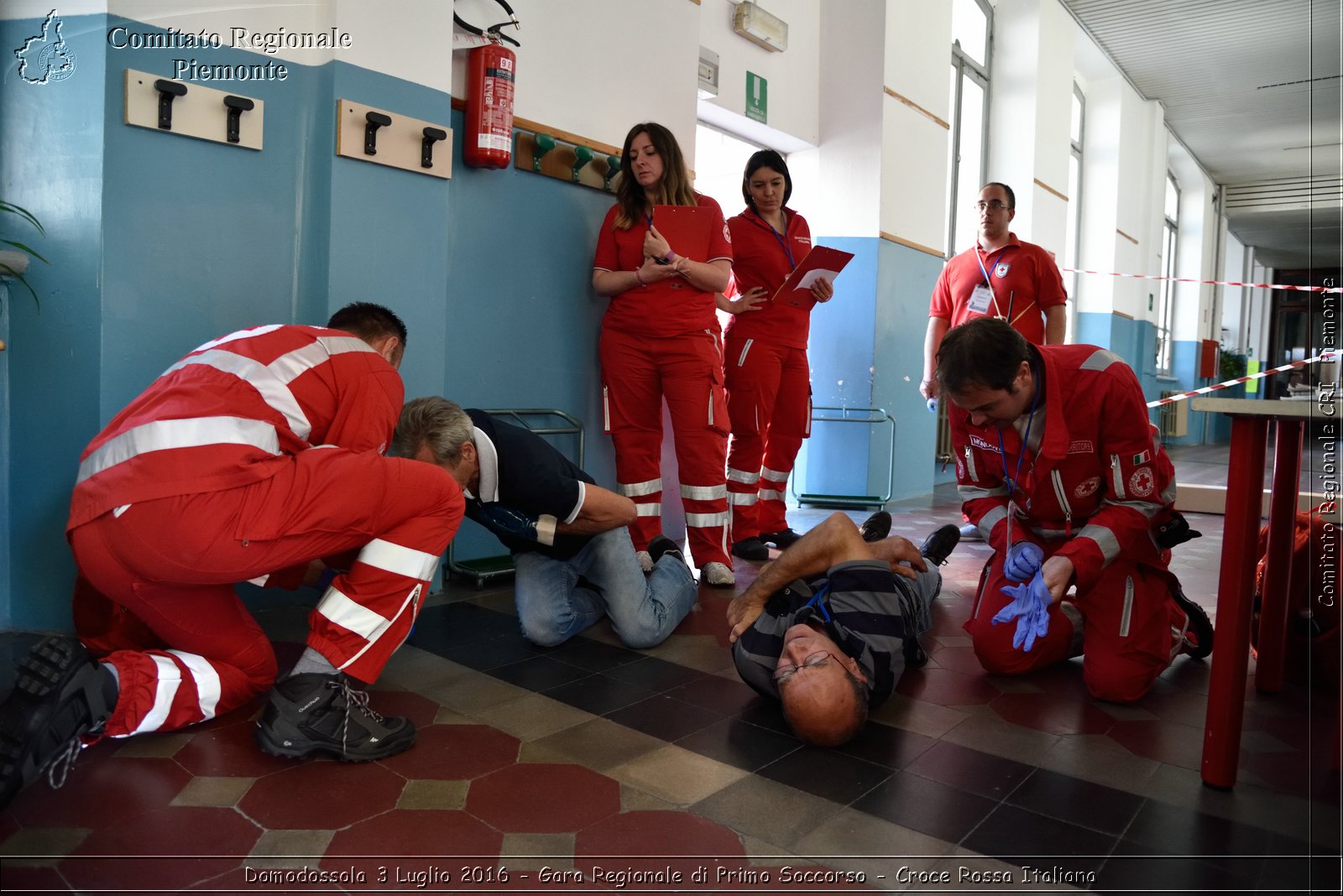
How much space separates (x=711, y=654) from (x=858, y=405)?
12.1 feet

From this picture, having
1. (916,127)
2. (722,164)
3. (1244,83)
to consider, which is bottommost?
(722,164)

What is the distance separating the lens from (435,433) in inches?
88.0

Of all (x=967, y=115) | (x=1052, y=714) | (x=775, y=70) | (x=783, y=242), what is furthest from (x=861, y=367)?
(x=1052, y=714)

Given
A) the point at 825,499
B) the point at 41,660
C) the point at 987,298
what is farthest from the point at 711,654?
the point at 825,499

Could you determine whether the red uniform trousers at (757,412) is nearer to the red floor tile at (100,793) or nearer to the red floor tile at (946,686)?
the red floor tile at (946,686)

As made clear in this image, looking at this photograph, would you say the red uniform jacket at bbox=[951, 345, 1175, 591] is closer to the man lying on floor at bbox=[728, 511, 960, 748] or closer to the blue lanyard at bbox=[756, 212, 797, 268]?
the man lying on floor at bbox=[728, 511, 960, 748]

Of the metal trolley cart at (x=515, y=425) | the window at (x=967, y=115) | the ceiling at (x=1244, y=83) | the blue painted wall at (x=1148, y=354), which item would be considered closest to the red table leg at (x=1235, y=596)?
Answer: the metal trolley cart at (x=515, y=425)

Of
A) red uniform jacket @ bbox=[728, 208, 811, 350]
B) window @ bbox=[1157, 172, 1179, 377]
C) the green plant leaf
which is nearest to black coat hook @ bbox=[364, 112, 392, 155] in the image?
the green plant leaf

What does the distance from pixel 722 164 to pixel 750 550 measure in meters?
3.02

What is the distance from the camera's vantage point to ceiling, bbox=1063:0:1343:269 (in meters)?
9.00

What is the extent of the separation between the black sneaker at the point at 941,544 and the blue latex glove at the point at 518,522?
4.90 feet

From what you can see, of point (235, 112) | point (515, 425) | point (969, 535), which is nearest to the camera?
point (235, 112)

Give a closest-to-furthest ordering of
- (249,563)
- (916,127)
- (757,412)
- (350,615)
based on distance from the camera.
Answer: (249,563) < (350,615) < (757,412) < (916,127)

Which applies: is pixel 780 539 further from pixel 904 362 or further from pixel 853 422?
pixel 904 362
